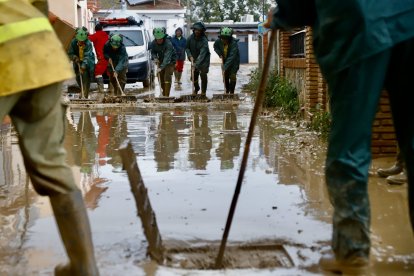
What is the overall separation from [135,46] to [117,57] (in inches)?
212

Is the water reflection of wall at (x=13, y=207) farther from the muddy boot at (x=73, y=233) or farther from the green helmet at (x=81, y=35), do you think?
the green helmet at (x=81, y=35)

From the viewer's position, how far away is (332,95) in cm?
364

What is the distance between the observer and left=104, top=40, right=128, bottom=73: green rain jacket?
18250mm

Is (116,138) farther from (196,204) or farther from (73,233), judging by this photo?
(73,233)

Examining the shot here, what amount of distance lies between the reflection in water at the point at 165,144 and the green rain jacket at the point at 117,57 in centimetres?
640

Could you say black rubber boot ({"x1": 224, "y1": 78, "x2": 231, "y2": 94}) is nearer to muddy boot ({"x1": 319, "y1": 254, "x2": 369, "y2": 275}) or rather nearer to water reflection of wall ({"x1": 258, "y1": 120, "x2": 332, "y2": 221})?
water reflection of wall ({"x1": 258, "y1": 120, "x2": 332, "y2": 221})

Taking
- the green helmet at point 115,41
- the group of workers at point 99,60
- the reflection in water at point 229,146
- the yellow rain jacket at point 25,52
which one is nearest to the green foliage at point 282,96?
the reflection in water at point 229,146

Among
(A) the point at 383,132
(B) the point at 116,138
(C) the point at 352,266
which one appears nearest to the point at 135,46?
(B) the point at 116,138

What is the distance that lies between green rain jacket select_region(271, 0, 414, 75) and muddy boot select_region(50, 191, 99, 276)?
138 cm

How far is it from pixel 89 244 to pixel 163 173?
3359 mm

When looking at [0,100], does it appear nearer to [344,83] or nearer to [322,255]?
[344,83]

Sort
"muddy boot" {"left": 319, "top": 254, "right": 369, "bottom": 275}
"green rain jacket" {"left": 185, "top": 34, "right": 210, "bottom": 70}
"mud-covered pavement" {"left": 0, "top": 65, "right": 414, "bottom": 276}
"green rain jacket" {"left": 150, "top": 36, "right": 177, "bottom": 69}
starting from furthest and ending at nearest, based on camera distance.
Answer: "green rain jacket" {"left": 150, "top": 36, "right": 177, "bottom": 69}, "green rain jacket" {"left": 185, "top": 34, "right": 210, "bottom": 70}, "mud-covered pavement" {"left": 0, "top": 65, "right": 414, "bottom": 276}, "muddy boot" {"left": 319, "top": 254, "right": 369, "bottom": 275}

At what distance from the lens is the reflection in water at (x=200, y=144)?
24.3ft

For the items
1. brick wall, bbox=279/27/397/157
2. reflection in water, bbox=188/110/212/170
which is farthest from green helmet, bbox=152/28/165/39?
reflection in water, bbox=188/110/212/170
